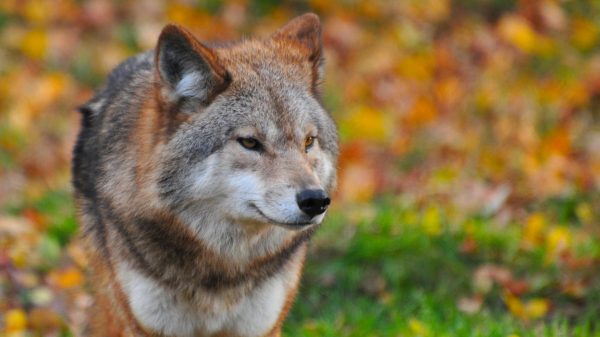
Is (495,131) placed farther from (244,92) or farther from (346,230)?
(244,92)

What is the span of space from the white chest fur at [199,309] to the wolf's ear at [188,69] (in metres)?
1.02

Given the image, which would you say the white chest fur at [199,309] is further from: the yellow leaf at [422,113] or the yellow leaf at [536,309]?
the yellow leaf at [422,113]

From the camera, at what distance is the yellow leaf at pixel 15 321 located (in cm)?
605

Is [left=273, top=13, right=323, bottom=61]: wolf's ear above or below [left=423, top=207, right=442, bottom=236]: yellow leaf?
above

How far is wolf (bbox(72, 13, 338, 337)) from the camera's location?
15.1ft

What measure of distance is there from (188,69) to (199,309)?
128 cm

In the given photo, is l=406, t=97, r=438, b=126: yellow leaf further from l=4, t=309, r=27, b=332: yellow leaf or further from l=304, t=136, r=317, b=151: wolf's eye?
l=304, t=136, r=317, b=151: wolf's eye

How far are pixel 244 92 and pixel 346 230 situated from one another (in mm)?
2874

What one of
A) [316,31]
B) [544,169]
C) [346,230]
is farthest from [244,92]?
[544,169]

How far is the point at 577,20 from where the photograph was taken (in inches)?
476

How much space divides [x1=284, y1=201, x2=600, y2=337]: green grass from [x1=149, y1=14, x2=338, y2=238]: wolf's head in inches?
66.3

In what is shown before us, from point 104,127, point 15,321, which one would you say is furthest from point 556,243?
point 15,321

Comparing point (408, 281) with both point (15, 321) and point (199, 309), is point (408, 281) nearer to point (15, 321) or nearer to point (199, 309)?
point (199, 309)

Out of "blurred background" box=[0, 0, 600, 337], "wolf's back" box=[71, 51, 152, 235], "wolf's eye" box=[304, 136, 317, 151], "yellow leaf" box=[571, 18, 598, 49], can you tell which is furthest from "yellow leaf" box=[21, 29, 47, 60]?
"wolf's eye" box=[304, 136, 317, 151]
